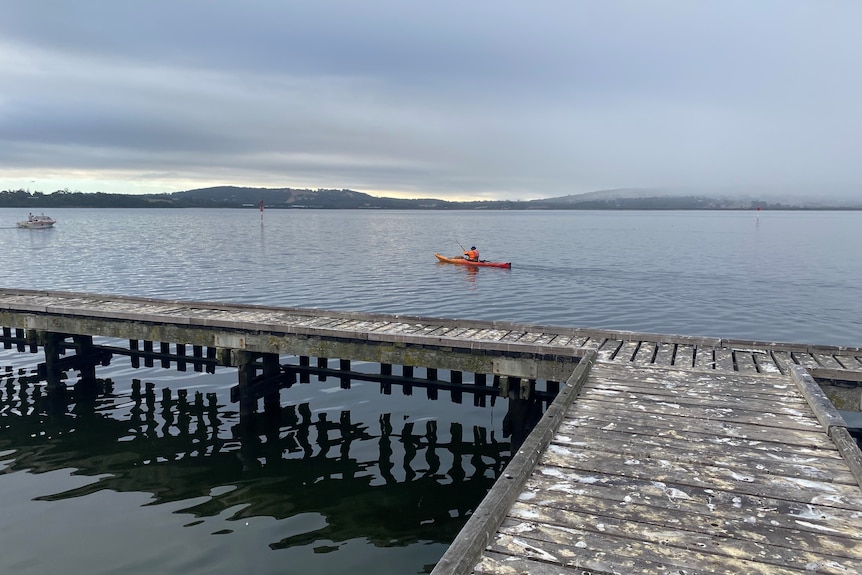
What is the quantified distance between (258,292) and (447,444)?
25.5 meters

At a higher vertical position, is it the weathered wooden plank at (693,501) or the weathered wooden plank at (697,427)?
the weathered wooden plank at (697,427)

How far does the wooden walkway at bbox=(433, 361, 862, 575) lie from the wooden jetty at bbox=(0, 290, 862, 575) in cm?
2

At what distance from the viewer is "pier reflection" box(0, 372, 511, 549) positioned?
1088cm

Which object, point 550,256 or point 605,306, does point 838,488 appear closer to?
point 605,306

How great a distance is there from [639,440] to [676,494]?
55.3 inches

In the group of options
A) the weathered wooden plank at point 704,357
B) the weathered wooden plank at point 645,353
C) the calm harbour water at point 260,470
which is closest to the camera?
the calm harbour water at point 260,470

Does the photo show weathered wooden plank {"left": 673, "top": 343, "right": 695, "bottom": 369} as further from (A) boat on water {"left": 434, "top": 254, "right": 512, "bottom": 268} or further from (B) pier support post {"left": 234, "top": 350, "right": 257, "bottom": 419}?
(A) boat on water {"left": 434, "top": 254, "right": 512, "bottom": 268}

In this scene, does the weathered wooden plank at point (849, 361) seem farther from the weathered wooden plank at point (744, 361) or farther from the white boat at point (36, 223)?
the white boat at point (36, 223)

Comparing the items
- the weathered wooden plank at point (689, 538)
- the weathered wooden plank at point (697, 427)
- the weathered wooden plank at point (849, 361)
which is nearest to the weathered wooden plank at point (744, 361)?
the weathered wooden plank at point (849, 361)

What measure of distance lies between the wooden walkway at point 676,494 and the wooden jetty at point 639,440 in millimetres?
18

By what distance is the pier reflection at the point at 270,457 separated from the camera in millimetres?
10875

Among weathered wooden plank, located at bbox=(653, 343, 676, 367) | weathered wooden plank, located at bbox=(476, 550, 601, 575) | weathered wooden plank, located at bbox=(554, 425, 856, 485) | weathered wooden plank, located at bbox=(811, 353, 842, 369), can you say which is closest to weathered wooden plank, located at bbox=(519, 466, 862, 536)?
weathered wooden plank, located at bbox=(554, 425, 856, 485)

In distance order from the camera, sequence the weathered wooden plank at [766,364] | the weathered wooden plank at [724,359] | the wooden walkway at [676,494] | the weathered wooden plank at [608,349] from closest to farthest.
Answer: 1. the wooden walkway at [676,494]
2. the weathered wooden plank at [766,364]
3. the weathered wooden plank at [724,359]
4. the weathered wooden plank at [608,349]

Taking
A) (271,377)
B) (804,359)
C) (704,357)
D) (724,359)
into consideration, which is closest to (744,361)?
(724,359)
